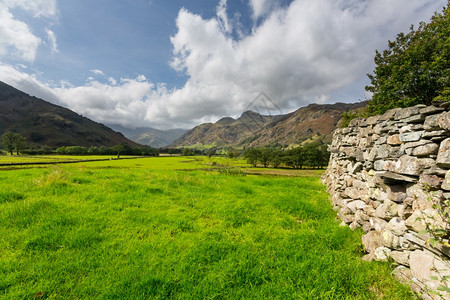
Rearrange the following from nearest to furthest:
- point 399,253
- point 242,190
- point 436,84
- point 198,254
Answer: point 399,253 → point 198,254 → point 242,190 → point 436,84

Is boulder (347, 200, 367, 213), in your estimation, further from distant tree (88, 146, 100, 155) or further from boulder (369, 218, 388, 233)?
distant tree (88, 146, 100, 155)

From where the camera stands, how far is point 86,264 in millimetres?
4020

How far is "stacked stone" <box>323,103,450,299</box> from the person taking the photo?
334 cm

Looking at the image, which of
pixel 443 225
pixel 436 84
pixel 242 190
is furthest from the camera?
pixel 436 84

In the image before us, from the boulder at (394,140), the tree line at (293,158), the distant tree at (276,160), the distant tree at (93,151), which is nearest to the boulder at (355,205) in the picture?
the boulder at (394,140)

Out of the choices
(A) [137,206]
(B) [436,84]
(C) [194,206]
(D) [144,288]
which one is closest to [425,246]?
(D) [144,288]

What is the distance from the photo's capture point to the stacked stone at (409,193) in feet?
10.9

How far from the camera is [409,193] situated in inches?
166

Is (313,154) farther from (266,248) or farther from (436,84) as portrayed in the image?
(266,248)

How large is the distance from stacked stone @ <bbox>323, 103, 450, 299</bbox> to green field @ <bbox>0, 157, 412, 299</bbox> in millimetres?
492

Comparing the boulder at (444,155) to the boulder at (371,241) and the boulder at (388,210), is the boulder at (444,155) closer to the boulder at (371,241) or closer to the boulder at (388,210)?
the boulder at (388,210)

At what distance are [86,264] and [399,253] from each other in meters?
7.49

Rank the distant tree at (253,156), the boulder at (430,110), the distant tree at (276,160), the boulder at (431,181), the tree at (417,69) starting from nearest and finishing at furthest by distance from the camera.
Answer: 1. the boulder at (431,181)
2. the boulder at (430,110)
3. the tree at (417,69)
4. the distant tree at (253,156)
5. the distant tree at (276,160)

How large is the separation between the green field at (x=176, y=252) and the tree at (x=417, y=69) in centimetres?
2204
